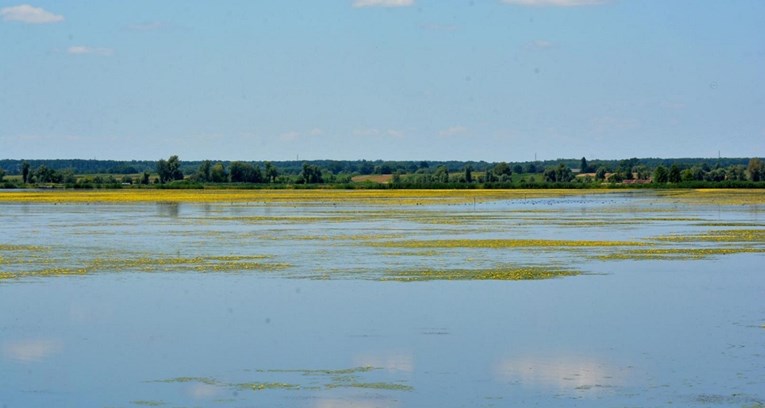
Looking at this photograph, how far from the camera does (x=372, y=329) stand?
16.0m

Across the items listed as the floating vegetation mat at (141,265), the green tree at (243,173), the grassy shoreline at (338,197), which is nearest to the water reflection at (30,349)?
the floating vegetation mat at (141,265)

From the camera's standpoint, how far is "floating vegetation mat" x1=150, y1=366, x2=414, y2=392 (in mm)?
12188

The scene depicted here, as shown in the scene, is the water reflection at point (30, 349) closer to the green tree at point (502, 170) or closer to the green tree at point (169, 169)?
the green tree at point (169, 169)

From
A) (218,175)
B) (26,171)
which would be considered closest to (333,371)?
(218,175)

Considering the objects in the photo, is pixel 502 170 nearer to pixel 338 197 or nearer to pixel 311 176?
pixel 311 176

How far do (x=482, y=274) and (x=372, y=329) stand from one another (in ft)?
24.0

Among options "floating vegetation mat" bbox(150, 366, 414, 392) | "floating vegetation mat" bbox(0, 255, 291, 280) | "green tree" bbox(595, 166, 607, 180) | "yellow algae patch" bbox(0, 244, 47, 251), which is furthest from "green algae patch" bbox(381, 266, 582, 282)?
"green tree" bbox(595, 166, 607, 180)

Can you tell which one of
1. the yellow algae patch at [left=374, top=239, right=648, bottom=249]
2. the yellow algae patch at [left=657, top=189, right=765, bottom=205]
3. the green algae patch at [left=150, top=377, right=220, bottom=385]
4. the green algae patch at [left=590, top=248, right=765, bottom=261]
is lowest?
the yellow algae patch at [left=657, top=189, right=765, bottom=205]

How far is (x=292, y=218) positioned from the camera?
160 feet

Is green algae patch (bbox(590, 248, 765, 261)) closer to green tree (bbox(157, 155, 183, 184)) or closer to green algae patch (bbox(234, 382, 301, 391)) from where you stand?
green algae patch (bbox(234, 382, 301, 391))

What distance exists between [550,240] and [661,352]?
62.9ft

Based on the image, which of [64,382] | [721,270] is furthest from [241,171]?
[64,382]

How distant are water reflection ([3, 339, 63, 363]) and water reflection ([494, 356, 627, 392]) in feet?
17.5

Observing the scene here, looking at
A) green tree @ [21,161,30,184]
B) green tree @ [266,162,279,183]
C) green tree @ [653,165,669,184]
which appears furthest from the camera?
green tree @ [21,161,30,184]
